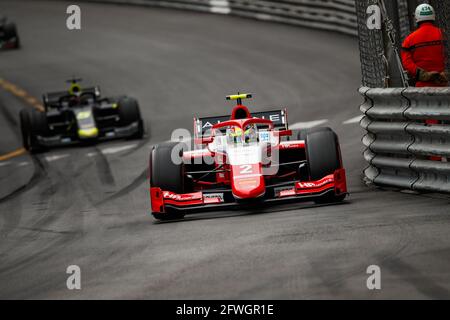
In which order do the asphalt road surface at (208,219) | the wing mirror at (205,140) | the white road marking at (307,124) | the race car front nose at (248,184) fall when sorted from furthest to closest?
1. the white road marking at (307,124)
2. the wing mirror at (205,140)
3. the race car front nose at (248,184)
4. the asphalt road surface at (208,219)

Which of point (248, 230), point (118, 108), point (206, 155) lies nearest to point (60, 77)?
point (118, 108)

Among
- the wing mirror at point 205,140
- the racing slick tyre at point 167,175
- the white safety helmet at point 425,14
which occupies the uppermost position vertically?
the white safety helmet at point 425,14

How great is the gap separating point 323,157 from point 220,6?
89.1ft

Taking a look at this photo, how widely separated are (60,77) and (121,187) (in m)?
16.0

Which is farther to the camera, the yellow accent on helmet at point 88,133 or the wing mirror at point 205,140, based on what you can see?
the yellow accent on helmet at point 88,133

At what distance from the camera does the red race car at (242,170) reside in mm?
10414

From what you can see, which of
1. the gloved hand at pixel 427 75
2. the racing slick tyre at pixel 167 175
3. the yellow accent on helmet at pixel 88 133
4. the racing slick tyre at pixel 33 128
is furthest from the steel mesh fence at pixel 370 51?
the racing slick tyre at pixel 33 128

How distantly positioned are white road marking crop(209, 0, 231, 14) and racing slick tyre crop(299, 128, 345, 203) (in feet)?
86.9

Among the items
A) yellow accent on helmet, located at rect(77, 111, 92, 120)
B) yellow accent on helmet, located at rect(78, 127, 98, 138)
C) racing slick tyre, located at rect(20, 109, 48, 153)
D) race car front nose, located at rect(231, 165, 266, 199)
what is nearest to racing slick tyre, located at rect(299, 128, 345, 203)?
race car front nose, located at rect(231, 165, 266, 199)

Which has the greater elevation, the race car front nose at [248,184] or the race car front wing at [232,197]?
the race car front nose at [248,184]

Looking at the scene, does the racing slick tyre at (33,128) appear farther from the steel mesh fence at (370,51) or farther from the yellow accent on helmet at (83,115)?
the steel mesh fence at (370,51)

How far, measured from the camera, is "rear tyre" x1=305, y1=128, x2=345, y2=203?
414 inches

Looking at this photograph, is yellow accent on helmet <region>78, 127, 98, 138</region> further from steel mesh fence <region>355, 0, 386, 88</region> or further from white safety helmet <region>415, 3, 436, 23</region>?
white safety helmet <region>415, 3, 436, 23</region>

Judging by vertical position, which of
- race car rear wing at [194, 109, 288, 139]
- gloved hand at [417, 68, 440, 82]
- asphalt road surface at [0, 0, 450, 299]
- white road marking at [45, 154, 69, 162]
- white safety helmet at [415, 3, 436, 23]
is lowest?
white road marking at [45, 154, 69, 162]
